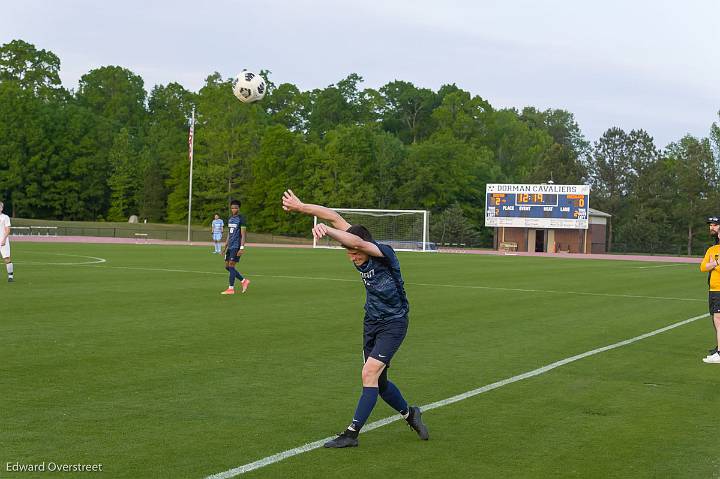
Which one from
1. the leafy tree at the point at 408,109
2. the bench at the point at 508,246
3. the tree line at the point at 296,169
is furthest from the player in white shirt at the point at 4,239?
the leafy tree at the point at 408,109

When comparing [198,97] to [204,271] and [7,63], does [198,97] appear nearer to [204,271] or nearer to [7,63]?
[7,63]

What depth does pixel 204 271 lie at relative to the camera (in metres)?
28.4

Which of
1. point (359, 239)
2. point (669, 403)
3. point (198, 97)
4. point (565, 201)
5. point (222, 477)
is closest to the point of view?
point (222, 477)

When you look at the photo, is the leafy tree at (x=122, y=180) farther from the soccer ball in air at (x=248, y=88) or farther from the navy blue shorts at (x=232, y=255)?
the navy blue shorts at (x=232, y=255)

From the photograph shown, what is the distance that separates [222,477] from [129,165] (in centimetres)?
10096

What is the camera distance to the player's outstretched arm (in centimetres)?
652

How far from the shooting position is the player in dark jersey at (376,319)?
22.7 ft

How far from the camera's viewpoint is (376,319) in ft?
23.6

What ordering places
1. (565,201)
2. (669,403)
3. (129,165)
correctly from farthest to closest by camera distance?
(129,165) < (565,201) < (669,403)

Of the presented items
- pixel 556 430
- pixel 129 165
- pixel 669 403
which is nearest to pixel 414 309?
pixel 669 403

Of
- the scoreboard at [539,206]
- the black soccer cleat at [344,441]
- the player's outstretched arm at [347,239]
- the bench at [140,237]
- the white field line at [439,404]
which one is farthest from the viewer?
the scoreboard at [539,206]

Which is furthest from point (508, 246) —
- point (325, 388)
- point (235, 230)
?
point (325, 388)

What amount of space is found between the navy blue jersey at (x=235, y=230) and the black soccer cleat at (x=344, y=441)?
1351 cm

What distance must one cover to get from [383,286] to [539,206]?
215ft
